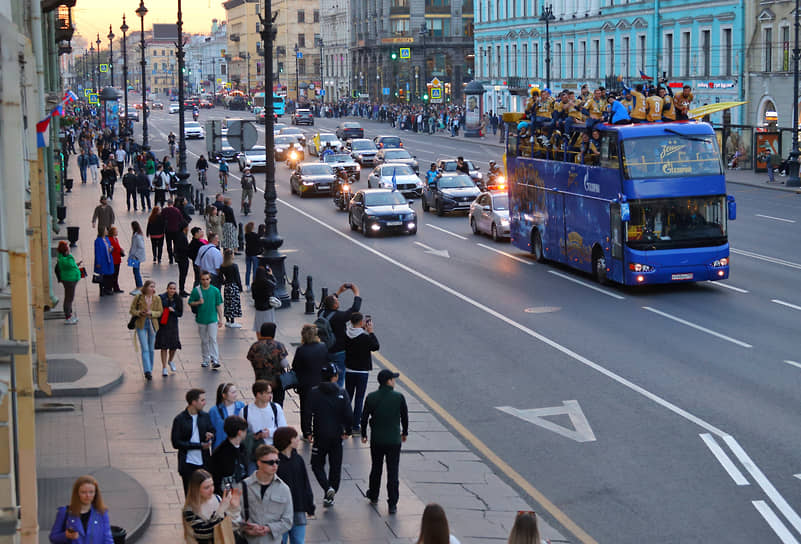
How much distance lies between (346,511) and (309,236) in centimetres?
2573

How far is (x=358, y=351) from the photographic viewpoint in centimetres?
1456

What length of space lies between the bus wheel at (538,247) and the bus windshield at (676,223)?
5673 mm

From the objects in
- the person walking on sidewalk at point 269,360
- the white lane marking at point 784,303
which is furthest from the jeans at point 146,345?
the white lane marking at point 784,303

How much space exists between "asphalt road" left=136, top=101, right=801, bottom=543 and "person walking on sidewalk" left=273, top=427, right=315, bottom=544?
117 inches

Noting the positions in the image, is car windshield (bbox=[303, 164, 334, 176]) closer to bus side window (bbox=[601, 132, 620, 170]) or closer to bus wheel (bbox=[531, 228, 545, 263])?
bus wheel (bbox=[531, 228, 545, 263])

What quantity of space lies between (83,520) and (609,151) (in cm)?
1815

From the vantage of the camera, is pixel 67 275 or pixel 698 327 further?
pixel 67 275

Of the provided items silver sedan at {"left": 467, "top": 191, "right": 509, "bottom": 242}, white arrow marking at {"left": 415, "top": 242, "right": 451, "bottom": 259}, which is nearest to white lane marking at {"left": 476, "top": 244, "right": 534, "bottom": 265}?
silver sedan at {"left": 467, "top": 191, "right": 509, "bottom": 242}

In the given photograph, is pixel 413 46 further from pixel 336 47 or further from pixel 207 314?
pixel 207 314

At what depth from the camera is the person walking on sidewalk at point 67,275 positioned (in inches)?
875

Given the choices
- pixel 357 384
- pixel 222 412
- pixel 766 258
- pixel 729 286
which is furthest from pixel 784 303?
pixel 222 412

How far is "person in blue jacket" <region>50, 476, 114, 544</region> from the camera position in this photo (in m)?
8.98

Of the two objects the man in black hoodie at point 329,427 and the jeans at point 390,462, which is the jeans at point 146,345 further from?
the jeans at point 390,462

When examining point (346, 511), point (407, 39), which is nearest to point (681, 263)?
point (346, 511)
